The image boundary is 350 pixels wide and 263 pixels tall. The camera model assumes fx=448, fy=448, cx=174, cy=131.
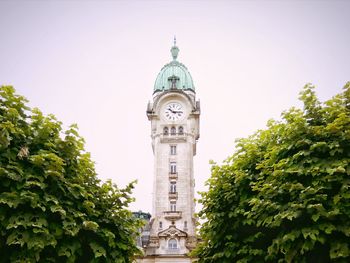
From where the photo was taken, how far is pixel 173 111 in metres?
58.4

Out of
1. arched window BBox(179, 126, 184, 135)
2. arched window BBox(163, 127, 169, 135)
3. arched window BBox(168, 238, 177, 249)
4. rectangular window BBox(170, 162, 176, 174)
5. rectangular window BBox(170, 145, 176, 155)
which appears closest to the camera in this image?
arched window BBox(168, 238, 177, 249)

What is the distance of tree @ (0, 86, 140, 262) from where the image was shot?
1174 centimetres

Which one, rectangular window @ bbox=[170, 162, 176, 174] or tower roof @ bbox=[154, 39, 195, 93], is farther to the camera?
tower roof @ bbox=[154, 39, 195, 93]

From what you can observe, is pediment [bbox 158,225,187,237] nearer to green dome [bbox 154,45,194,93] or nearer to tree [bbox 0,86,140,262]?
green dome [bbox 154,45,194,93]

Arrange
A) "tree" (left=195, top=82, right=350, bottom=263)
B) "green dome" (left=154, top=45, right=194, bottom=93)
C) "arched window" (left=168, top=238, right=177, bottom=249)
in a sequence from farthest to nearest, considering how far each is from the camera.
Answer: "green dome" (left=154, top=45, right=194, bottom=93), "arched window" (left=168, top=238, right=177, bottom=249), "tree" (left=195, top=82, right=350, bottom=263)

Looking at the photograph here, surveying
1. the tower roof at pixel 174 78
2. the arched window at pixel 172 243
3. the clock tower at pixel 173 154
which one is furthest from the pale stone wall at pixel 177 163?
the tower roof at pixel 174 78

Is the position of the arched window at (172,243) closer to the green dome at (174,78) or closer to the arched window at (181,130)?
the arched window at (181,130)

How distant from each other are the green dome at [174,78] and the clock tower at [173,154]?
0.44 ft

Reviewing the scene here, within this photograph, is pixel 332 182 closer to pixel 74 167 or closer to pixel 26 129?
pixel 74 167

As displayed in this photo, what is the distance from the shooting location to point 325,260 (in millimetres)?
12328

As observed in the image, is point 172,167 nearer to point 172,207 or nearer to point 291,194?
point 172,207

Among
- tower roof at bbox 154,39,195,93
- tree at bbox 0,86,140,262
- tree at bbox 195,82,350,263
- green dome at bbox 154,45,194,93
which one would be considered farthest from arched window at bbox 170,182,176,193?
tree at bbox 0,86,140,262

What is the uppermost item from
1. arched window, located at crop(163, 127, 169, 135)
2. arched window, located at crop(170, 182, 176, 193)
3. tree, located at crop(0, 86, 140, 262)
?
arched window, located at crop(163, 127, 169, 135)

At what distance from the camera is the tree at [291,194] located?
1170 centimetres
